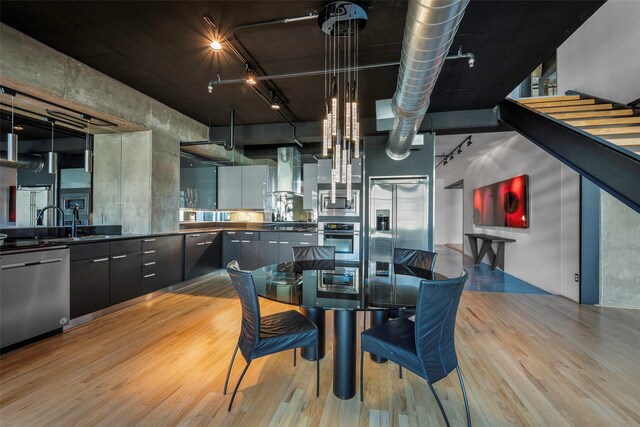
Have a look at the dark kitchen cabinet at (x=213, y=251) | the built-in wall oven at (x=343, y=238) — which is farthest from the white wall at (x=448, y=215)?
the dark kitchen cabinet at (x=213, y=251)

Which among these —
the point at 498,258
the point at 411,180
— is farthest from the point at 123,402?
the point at 498,258

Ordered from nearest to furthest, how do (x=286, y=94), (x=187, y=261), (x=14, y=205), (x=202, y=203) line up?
(x=14, y=205)
(x=286, y=94)
(x=187, y=261)
(x=202, y=203)

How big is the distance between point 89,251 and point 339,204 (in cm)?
374

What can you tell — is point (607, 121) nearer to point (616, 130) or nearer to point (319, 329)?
point (616, 130)

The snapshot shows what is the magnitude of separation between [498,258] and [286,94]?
229 inches

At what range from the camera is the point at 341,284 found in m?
2.20

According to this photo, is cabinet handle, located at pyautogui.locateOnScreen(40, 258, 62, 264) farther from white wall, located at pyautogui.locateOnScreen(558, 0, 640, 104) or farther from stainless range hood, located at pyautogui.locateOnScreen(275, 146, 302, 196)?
white wall, located at pyautogui.locateOnScreen(558, 0, 640, 104)

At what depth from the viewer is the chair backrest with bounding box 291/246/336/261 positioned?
3.39 meters

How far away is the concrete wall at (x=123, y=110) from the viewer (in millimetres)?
2672

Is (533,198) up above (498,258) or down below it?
above

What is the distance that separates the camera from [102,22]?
250 centimetres

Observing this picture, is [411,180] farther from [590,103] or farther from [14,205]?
[14,205]

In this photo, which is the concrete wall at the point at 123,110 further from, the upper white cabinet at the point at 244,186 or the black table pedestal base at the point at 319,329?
the black table pedestal base at the point at 319,329

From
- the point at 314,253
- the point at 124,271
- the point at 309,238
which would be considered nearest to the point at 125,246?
the point at 124,271
